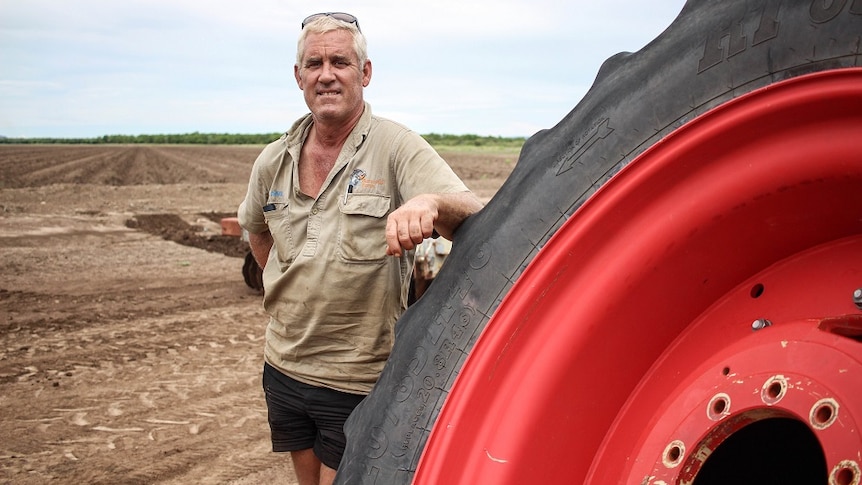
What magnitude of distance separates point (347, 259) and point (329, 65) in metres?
0.61

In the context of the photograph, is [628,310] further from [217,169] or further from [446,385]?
[217,169]

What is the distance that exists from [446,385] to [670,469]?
1.34 feet

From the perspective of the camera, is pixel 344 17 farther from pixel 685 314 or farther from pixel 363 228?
pixel 685 314

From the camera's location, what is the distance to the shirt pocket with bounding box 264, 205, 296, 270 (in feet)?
8.76

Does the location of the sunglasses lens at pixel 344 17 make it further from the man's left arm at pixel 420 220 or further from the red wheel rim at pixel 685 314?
the red wheel rim at pixel 685 314

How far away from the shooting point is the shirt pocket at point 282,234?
2.67 m

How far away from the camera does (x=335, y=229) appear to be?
2570 millimetres

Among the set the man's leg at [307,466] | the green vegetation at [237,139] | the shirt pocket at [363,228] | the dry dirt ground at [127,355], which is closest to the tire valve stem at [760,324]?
the shirt pocket at [363,228]

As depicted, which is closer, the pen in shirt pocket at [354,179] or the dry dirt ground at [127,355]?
the pen in shirt pocket at [354,179]

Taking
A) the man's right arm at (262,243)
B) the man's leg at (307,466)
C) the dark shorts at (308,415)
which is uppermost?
the man's right arm at (262,243)

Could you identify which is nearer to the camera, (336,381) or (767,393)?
(767,393)

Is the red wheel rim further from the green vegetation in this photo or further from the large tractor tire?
the green vegetation

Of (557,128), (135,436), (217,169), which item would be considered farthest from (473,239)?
(217,169)

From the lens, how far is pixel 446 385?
1.45 m
